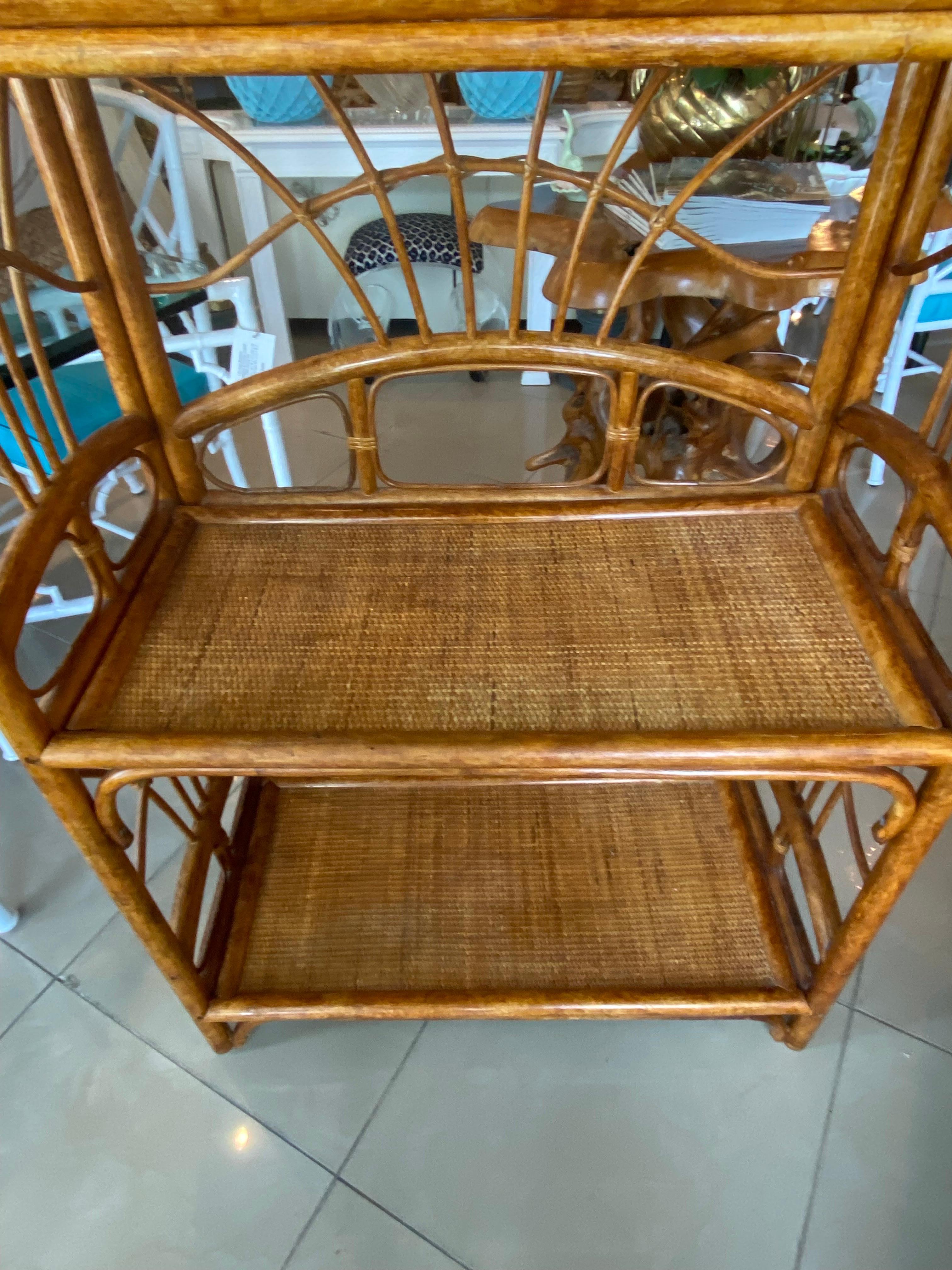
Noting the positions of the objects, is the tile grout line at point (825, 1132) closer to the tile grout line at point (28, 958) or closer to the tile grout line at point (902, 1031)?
the tile grout line at point (902, 1031)

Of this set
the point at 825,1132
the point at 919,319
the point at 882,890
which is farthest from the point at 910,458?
the point at 919,319

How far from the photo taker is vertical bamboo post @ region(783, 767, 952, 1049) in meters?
0.74

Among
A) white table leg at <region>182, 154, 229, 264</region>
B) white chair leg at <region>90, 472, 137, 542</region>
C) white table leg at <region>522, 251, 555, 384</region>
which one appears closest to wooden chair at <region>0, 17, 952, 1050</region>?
white chair leg at <region>90, 472, 137, 542</region>

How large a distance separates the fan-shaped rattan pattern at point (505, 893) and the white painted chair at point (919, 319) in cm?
122

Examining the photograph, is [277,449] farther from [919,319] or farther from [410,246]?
[919,319]

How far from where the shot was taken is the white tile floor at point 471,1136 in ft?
3.15

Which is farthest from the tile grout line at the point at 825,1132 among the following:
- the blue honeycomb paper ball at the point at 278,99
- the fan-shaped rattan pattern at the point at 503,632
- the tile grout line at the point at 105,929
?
the blue honeycomb paper ball at the point at 278,99

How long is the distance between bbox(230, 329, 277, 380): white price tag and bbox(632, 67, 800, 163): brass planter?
2.37 ft

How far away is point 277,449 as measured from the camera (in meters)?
1.58

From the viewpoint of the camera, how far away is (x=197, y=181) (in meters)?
2.55

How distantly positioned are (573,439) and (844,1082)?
1176 millimetres

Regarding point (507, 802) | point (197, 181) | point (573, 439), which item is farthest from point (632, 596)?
point (197, 181)

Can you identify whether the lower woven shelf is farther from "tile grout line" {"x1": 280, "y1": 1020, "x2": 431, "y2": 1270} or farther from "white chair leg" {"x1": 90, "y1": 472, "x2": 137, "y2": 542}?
"white chair leg" {"x1": 90, "y1": 472, "x2": 137, "y2": 542}

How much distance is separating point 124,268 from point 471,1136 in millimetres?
1109
